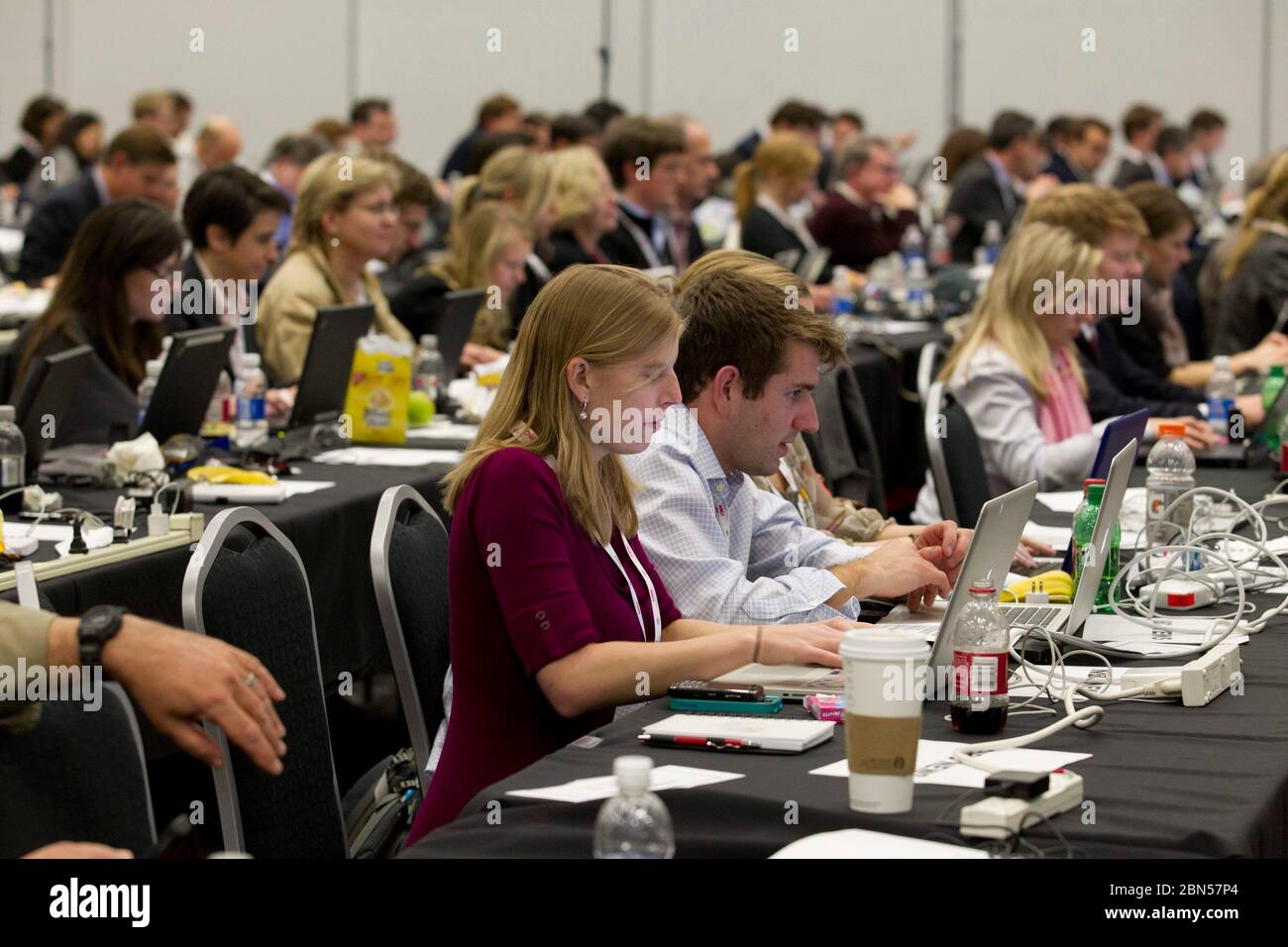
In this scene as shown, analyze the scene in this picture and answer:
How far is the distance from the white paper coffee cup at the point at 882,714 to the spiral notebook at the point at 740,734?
0.25 metres

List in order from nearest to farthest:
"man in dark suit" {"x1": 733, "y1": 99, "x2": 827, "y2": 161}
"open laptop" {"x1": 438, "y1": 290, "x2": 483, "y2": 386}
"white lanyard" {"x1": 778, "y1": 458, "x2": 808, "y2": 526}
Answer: "white lanyard" {"x1": 778, "y1": 458, "x2": 808, "y2": 526} → "open laptop" {"x1": 438, "y1": 290, "x2": 483, "y2": 386} → "man in dark suit" {"x1": 733, "y1": 99, "x2": 827, "y2": 161}

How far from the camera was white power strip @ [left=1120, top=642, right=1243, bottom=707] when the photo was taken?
2.20 meters

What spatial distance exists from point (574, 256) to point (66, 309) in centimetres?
308

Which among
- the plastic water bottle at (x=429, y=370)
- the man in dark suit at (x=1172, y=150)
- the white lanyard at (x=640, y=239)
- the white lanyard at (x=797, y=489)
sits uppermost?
the man in dark suit at (x=1172, y=150)

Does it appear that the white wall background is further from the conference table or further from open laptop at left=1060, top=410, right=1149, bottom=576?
the conference table

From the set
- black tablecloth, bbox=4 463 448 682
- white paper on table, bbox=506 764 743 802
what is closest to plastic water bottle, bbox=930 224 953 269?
black tablecloth, bbox=4 463 448 682

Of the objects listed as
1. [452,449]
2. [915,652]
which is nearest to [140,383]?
[452,449]

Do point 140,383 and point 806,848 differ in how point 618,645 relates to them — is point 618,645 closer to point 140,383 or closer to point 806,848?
point 806,848

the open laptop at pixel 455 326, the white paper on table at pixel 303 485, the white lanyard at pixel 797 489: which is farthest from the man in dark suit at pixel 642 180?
the white lanyard at pixel 797 489

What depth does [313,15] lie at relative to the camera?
13.7m

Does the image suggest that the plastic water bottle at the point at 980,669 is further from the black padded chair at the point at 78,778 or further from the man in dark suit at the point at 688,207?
the man in dark suit at the point at 688,207

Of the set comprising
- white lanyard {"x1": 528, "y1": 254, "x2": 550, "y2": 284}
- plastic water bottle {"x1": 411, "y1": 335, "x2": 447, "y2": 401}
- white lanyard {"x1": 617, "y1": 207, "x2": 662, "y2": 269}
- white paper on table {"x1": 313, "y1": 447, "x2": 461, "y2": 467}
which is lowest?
white paper on table {"x1": 313, "y1": 447, "x2": 461, "y2": 467}

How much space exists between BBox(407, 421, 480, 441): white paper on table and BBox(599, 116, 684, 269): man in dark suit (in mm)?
2725

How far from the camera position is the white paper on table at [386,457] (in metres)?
4.33
